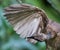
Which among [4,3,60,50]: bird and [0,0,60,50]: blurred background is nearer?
[4,3,60,50]: bird

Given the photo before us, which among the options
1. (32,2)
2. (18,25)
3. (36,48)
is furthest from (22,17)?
(36,48)

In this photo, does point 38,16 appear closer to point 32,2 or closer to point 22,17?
point 22,17

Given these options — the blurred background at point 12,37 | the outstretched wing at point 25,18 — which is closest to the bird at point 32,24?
the outstretched wing at point 25,18

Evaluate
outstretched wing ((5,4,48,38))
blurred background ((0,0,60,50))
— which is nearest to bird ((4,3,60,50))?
outstretched wing ((5,4,48,38))

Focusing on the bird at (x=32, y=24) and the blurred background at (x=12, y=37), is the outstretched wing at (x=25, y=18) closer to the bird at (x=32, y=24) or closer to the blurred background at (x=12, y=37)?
the bird at (x=32, y=24)

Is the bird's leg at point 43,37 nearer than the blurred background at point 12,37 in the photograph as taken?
Yes

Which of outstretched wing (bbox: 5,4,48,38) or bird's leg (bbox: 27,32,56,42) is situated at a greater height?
outstretched wing (bbox: 5,4,48,38)

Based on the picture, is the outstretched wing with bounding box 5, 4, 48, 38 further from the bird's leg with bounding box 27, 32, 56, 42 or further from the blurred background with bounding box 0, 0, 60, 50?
the blurred background with bounding box 0, 0, 60, 50

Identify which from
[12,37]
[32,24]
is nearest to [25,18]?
[32,24]

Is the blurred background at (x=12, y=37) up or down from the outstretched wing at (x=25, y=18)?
up
